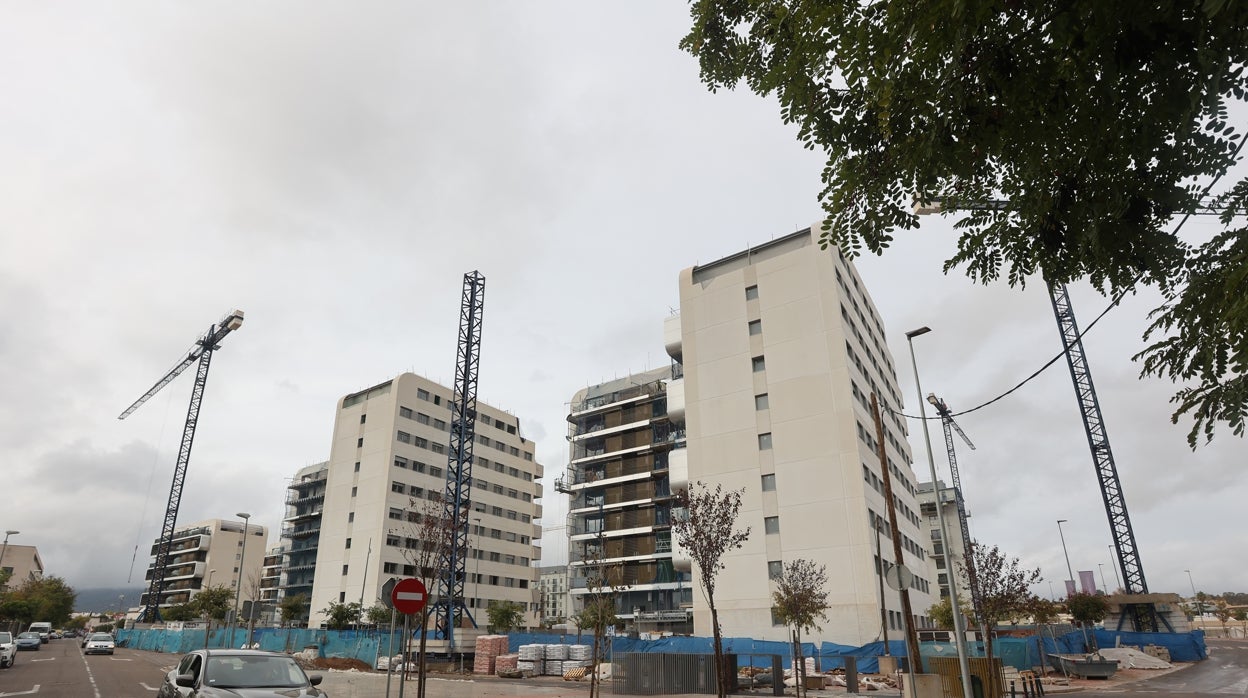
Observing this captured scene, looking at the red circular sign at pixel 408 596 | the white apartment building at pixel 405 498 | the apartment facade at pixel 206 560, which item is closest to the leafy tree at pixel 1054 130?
the red circular sign at pixel 408 596

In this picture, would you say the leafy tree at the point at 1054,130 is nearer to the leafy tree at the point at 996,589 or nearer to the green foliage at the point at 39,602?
the leafy tree at the point at 996,589

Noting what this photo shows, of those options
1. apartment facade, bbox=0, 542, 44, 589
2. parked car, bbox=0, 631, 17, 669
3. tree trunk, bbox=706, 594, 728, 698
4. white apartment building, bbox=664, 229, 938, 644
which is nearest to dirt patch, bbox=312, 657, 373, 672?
parked car, bbox=0, 631, 17, 669

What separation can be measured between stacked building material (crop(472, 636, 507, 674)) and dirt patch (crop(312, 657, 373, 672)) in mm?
7299

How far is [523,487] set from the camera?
319 feet

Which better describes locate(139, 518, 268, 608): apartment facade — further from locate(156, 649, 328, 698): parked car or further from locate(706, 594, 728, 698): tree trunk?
locate(156, 649, 328, 698): parked car

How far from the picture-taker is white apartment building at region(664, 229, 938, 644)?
41.0 meters

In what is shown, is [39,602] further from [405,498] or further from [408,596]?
[408,596]

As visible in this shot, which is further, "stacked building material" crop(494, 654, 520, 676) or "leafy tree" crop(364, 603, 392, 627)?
"leafy tree" crop(364, 603, 392, 627)

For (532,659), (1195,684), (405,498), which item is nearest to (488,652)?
(532,659)

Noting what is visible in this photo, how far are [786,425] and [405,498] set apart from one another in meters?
49.4

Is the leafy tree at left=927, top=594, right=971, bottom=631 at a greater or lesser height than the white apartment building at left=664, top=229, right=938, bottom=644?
lesser

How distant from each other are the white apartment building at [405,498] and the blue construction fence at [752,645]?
13.9 m

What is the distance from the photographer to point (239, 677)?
33.7 ft

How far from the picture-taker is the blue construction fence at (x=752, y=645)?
33.7 m
